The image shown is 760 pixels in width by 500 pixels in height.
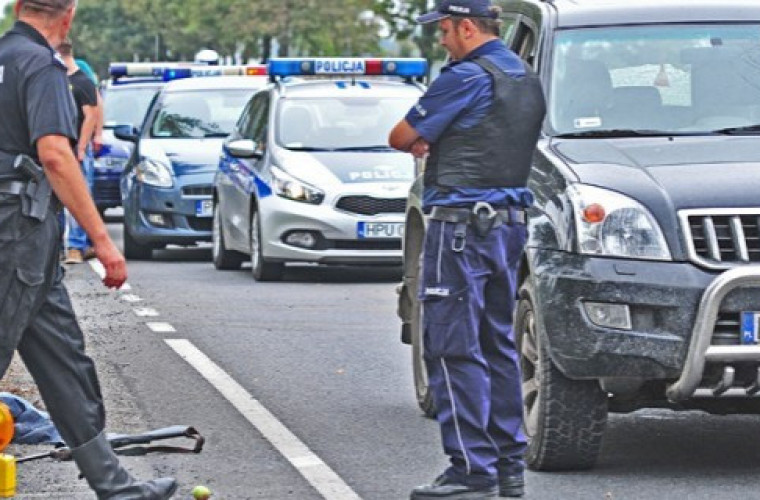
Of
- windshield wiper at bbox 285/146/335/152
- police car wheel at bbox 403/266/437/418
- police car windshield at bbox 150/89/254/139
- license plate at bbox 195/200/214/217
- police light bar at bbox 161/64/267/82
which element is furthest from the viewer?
police light bar at bbox 161/64/267/82

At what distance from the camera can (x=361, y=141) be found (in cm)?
1862

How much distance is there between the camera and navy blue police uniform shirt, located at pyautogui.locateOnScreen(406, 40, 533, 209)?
7758mm

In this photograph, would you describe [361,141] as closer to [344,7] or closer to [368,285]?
[368,285]

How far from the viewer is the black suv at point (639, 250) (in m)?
8.04

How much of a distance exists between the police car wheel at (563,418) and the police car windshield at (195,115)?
1350cm

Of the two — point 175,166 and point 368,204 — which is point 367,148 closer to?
point 368,204

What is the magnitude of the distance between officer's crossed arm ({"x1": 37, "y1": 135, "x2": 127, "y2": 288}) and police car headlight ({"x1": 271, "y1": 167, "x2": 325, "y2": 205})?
35.0 feet

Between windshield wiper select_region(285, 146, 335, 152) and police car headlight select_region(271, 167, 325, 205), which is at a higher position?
windshield wiper select_region(285, 146, 335, 152)

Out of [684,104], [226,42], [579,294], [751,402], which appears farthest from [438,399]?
[226,42]

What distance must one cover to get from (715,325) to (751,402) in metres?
0.67

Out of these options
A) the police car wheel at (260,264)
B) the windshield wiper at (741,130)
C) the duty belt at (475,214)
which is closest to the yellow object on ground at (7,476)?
the duty belt at (475,214)

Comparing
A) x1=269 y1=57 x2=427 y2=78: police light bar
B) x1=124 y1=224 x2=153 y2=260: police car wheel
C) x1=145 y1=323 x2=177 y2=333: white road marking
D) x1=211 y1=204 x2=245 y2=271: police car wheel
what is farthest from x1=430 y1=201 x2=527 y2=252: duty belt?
x1=124 y1=224 x2=153 y2=260: police car wheel

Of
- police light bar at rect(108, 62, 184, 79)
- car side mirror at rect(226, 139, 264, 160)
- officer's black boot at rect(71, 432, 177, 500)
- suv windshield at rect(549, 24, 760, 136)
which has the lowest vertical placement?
police light bar at rect(108, 62, 184, 79)

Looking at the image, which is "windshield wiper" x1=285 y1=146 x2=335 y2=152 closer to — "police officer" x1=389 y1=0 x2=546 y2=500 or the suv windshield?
the suv windshield
